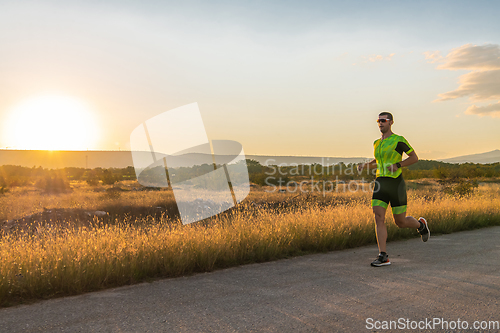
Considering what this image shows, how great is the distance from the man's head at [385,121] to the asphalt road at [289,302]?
7.42 ft

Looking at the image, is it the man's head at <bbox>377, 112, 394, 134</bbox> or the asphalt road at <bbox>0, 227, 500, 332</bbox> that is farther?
the man's head at <bbox>377, 112, 394, 134</bbox>

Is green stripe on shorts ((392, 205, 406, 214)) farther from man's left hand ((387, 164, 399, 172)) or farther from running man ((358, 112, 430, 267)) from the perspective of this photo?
man's left hand ((387, 164, 399, 172))

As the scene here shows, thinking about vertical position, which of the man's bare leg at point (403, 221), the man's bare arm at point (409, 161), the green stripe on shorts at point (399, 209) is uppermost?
the man's bare arm at point (409, 161)

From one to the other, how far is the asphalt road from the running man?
26.0 inches

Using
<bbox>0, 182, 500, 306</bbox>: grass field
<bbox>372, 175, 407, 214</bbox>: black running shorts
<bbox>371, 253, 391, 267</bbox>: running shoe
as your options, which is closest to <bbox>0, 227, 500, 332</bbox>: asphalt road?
<bbox>371, 253, 391, 267</bbox>: running shoe

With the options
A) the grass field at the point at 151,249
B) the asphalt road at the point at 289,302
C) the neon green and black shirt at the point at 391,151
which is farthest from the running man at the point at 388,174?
the grass field at the point at 151,249

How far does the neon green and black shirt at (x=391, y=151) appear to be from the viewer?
5785 mm

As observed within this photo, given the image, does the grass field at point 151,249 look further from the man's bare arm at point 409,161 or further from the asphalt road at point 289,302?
the man's bare arm at point 409,161

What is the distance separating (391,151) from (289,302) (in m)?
3.13

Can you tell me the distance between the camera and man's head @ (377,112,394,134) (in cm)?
592

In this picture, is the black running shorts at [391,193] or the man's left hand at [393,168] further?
the black running shorts at [391,193]

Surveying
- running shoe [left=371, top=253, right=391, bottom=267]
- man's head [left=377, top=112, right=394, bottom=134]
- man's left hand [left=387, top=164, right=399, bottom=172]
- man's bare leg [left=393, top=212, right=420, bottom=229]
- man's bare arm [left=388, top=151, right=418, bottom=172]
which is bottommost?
running shoe [left=371, top=253, right=391, bottom=267]

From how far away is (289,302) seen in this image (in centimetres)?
400

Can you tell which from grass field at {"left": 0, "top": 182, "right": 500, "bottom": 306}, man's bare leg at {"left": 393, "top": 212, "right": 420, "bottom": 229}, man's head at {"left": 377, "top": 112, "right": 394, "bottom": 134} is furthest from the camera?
man's bare leg at {"left": 393, "top": 212, "right": 420, "bottom": 229}
